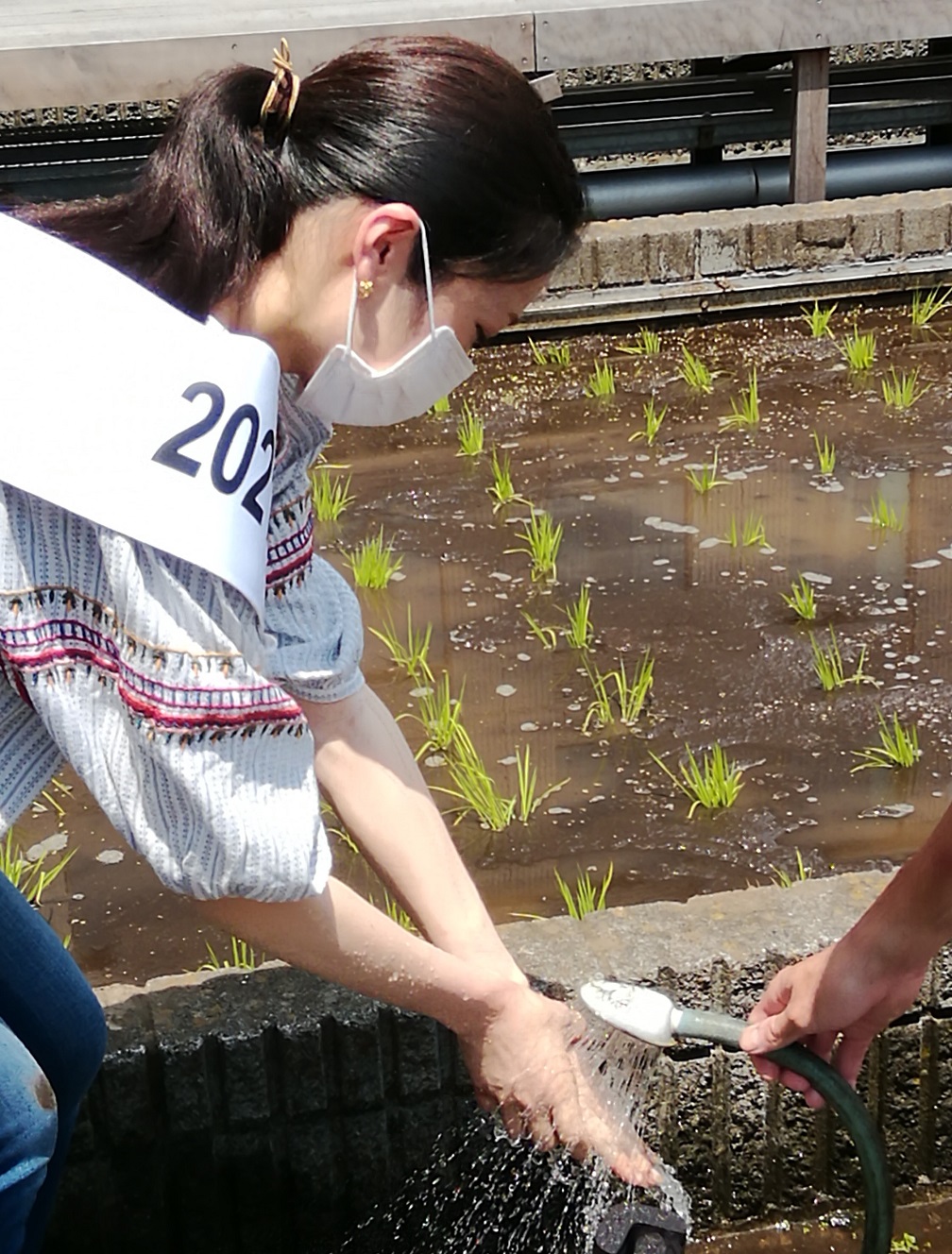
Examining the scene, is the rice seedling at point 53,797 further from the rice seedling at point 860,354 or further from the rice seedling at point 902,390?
the rice seedling at point 860,354

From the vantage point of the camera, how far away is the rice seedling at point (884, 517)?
12.8 feet

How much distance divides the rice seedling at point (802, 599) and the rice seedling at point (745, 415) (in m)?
1.11

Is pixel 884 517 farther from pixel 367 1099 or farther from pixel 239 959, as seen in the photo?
pixel 367 1099

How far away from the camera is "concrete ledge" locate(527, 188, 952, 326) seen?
535 cm

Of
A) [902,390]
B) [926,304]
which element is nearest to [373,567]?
[902,390]

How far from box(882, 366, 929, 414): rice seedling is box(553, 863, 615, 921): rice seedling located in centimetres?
252

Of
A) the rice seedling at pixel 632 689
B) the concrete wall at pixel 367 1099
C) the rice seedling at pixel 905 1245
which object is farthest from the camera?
the rice seedling at pixel 632 689

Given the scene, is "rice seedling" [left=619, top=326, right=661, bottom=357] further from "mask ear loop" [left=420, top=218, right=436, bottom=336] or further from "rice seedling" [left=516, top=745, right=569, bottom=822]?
"mask ear loop" [left=420, top=218, right=436, bottom=336]

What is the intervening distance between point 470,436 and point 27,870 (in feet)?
7.37

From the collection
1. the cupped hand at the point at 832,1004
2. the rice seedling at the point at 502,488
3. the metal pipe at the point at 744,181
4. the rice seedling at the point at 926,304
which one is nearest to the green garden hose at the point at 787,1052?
the cupped hand at the point at 832,1004

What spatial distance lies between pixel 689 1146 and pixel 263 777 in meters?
0.96

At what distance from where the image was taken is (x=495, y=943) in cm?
172

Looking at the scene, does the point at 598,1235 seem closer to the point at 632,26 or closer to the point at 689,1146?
the point at 689,1146

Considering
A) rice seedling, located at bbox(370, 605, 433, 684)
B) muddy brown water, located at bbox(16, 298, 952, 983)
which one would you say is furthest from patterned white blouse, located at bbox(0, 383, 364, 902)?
rice seedling, located at bbox(370, 605, 433, 684)
